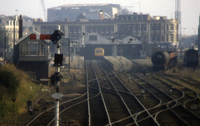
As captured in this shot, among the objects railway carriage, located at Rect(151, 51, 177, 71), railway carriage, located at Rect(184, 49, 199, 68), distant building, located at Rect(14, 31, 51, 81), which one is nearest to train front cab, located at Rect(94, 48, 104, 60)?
railway carriage, located at Rect(184, 49, 199, 68)

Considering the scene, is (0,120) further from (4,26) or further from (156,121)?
(4,26)

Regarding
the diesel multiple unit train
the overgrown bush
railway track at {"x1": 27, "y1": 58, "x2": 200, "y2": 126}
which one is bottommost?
railway track at {"x1": 27, "y1": 58, "x2": 200, "y2": 126}

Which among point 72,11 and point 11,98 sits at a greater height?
point 72,11

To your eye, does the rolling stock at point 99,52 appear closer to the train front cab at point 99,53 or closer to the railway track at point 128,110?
the train front cab at point 99,53

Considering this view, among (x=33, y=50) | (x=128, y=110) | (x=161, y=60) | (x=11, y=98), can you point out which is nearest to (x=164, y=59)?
(x=161, y=60)

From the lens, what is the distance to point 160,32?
355ft

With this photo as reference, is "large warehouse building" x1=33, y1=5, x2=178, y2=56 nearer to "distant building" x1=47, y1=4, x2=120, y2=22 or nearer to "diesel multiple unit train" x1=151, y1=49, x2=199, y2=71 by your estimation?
"diesel multiple unit train" x1=151, y1=49, x2=199, y2=71

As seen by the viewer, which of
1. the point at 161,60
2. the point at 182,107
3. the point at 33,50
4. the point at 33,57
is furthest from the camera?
the point at 161,60

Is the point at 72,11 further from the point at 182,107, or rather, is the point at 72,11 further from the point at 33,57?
the point at 182,107

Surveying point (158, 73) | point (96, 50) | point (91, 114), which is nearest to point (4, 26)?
point (96, 50)

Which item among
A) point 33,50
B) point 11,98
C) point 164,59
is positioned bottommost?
point 11,98

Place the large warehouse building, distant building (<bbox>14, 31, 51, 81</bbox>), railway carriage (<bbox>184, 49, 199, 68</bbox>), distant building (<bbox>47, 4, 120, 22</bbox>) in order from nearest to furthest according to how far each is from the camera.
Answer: distant building (<bbox>14, 31, 51, 81</bbox>) < railway carriage (<bbox>184, 49, 199, 68</bbox>) < the large warehouse building < distant building (<bbox>47, 4, 120, 22</bbox>)

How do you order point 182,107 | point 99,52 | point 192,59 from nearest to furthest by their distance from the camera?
point 182,107, point 192,59, point 99,52

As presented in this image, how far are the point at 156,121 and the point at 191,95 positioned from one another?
982cm
